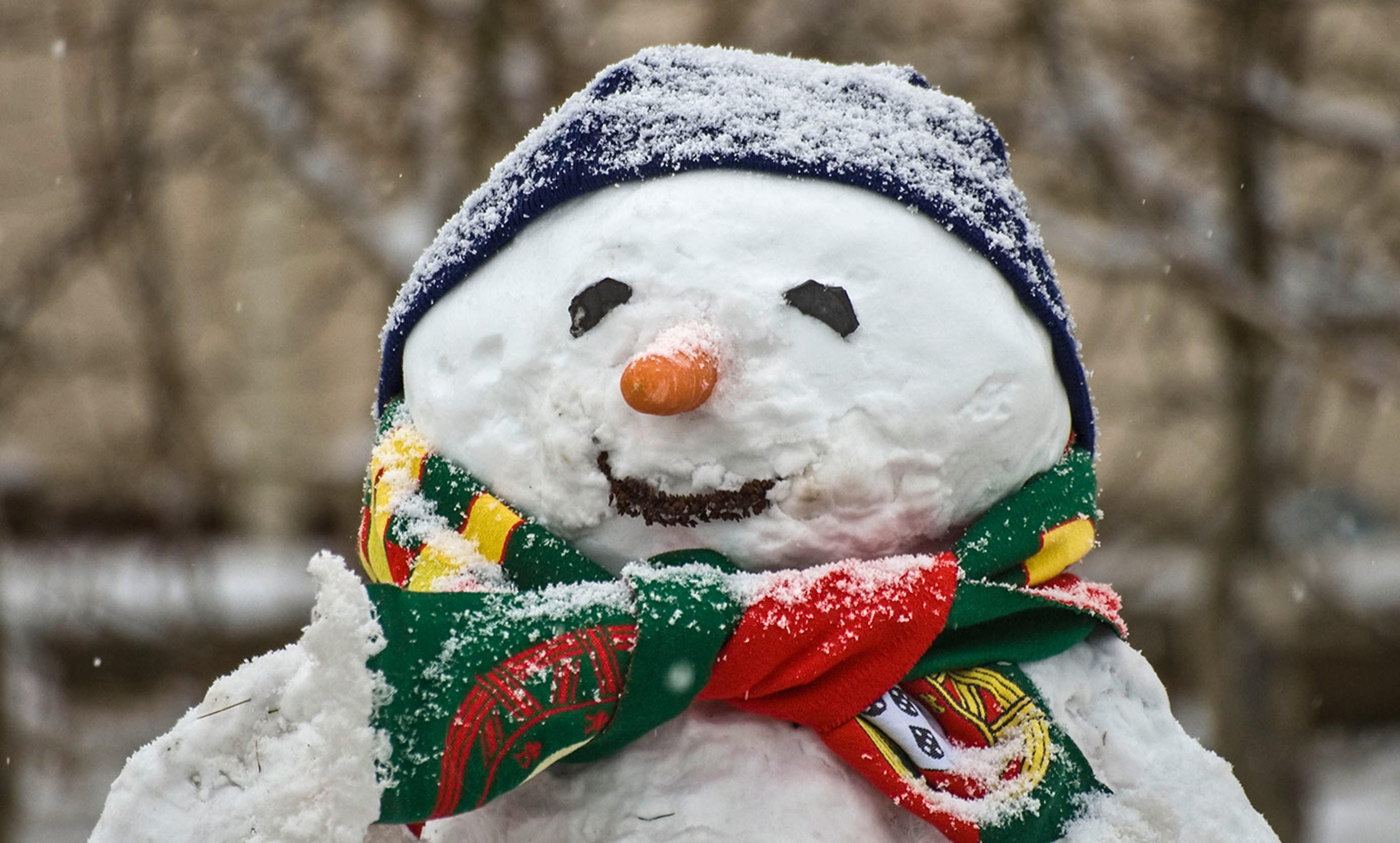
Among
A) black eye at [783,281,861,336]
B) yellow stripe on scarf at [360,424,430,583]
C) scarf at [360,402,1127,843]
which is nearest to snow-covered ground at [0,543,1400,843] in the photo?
yellow stripe on scarf at [360,424,430,583]

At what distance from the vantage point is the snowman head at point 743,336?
4.00 feet

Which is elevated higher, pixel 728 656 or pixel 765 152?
pixel 765 152

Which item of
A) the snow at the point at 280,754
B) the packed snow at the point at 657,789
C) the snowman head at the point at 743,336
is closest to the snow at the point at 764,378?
the snowman head at the point at 743,336

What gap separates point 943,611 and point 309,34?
10.5 feet

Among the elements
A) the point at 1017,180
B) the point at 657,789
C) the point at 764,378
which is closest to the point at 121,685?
the point at 1017,180

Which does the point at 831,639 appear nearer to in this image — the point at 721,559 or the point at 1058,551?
the point at 721,559

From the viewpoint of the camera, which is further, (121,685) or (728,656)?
(121,685)

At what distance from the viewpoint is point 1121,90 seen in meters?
4.02

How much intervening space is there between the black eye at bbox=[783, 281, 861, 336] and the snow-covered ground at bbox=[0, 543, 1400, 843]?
5.78ft

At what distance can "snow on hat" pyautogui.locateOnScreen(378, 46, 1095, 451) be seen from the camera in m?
1.31

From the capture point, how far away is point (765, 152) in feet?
4.23

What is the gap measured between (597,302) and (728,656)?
34 centimetres

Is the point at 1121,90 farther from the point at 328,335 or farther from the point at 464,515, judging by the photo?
the point at 328,335

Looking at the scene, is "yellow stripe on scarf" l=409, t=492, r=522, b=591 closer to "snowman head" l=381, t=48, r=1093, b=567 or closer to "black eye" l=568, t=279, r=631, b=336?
"snowman head" l=381, t=48, r=1093, b=567
